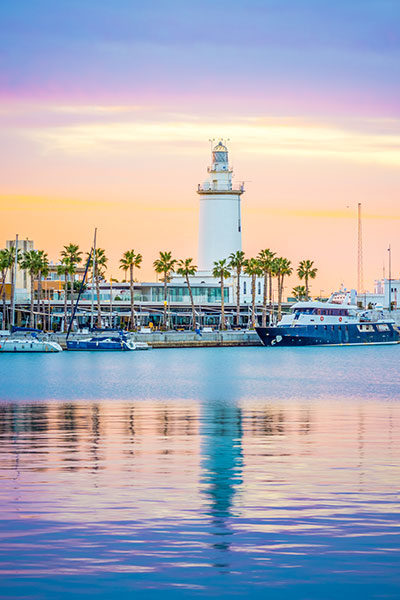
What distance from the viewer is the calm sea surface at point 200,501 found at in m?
13.5

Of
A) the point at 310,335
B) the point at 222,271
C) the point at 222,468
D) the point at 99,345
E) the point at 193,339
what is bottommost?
the point at 222,468

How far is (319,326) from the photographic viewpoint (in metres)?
131

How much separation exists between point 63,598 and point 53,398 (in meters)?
37.2

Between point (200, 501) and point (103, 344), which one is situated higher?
point (103, 344)

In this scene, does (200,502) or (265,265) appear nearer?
(200,502)

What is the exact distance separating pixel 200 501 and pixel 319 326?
112532 mm

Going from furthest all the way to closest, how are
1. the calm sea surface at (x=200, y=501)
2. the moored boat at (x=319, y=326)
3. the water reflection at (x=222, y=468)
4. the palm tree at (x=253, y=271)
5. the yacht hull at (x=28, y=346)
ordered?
the palm tree at (x=253, y=271)
the moored boat at (x=319, y=326)
the yacht hull at (x=28, y=346)
the water reflection at (x=222, y=468)
the calm sea surface at (x=200, y=501)

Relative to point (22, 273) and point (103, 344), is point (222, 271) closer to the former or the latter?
point (103, 344)

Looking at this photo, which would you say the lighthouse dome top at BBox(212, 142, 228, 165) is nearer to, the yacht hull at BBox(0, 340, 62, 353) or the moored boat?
the moored boat

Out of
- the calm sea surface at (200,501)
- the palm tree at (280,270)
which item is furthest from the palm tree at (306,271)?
the calm sea surface at (200,501)

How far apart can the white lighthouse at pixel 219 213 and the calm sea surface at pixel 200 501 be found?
10049 cm

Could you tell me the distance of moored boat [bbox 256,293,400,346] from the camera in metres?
129

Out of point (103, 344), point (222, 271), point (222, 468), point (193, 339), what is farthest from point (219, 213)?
point (222, 468)

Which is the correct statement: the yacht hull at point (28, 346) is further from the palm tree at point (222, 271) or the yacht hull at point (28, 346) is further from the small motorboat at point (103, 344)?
the palm tree at point (222, 271)
